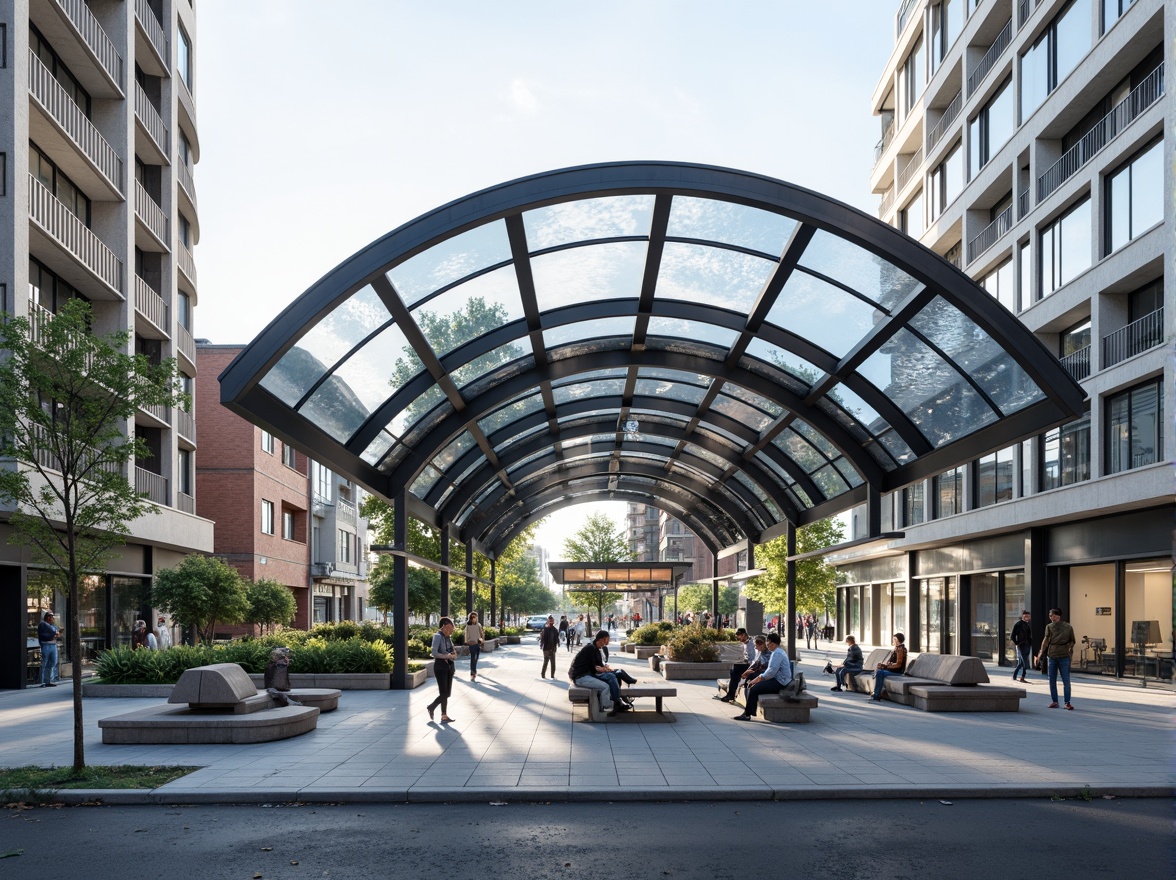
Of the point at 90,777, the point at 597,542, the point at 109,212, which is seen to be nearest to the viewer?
the point at 90,777

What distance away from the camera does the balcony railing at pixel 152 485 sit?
29656 mm

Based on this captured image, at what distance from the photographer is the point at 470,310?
17703mm

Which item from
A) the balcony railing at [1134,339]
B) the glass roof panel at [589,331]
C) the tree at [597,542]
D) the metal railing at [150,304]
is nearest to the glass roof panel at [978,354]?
the glass roof panel at [589,331]

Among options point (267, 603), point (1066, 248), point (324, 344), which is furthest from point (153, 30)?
point (1066, 248)

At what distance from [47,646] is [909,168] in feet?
122

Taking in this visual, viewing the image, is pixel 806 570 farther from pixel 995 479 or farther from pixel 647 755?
pixel 647 755

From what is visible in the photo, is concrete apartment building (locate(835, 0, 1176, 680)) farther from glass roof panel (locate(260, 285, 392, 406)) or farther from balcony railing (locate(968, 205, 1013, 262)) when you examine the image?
glass roof panel (locate(260, 285, 392, 406))

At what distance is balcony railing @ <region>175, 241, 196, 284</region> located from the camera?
113 ft

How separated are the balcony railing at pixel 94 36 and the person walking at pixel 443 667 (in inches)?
704

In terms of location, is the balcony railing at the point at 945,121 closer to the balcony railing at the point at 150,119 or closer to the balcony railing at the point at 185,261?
the balcony railing at the point at 150,119

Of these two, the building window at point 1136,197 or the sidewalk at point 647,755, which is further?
the building window at point 1136,197

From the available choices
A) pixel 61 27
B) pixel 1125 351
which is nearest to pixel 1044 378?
pixel 1125 351

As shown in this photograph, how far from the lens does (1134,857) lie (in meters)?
7.94

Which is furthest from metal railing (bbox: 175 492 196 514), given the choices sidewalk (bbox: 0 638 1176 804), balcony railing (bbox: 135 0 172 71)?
sidewalk (bbox: 0 638 1176 804)
